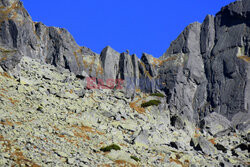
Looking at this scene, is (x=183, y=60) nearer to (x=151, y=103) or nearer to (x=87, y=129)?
(x=151, y=103)

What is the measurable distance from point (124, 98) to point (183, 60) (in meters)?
27.2

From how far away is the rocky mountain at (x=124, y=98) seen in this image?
29.2m

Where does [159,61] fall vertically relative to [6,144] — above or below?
above

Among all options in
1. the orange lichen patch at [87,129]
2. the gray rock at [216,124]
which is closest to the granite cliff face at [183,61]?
the gray rock at [216,124]

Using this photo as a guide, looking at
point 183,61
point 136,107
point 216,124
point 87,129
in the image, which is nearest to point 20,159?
point 87,129

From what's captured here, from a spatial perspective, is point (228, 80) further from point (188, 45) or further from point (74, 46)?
point (74, 46)

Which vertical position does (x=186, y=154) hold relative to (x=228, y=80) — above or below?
below

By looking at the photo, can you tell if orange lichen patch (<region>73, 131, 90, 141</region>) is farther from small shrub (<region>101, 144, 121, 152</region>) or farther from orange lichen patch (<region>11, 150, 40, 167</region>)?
orange lichen patch (<region>11, 150, 40, 167</region>)

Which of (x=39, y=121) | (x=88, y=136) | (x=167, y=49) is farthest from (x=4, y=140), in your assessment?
(x=167, y=49)

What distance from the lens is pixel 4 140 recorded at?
2386 centimetres

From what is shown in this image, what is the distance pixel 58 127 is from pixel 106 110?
1329 centimetres

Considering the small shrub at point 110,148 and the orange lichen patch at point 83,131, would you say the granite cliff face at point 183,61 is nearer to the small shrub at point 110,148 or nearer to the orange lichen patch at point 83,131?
the orange lichen patch at point 83,131

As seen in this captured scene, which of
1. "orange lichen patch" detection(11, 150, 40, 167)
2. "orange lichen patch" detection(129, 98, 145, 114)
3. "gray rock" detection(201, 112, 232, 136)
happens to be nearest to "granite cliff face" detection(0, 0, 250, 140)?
"gray rock" detection(201, 112, 232, 136)

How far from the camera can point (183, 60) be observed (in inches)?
3009
